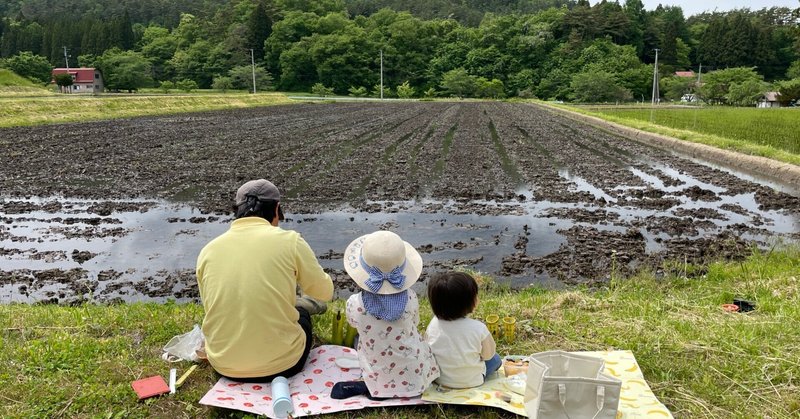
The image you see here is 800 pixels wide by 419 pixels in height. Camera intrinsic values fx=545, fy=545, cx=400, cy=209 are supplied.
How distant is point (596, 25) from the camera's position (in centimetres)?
8000

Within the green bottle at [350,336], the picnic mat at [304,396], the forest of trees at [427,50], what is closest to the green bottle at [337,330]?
the green bottle at [350,336]

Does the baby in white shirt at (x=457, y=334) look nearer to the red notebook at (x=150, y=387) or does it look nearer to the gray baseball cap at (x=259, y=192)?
the gray baseball cap at (x=259, y=192)

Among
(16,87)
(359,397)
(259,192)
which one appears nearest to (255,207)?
(259,192)

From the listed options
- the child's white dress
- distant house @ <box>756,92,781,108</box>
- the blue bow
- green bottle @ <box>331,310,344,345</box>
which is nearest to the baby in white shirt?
the child's white dress

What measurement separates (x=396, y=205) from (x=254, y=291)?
5.72 m

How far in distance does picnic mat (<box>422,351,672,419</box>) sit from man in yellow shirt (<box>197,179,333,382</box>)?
0.79 meters

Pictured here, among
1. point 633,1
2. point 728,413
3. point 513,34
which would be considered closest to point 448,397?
point 728,413

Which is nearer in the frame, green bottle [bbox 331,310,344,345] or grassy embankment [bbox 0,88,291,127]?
green bottle [bbox 331,310,344,345]

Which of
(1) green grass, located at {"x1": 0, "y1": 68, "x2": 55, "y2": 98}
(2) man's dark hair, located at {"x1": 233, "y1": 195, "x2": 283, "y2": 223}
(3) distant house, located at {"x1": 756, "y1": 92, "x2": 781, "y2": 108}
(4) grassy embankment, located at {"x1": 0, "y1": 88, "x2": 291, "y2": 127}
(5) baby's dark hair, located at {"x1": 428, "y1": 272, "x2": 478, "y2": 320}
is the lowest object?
(5) baby's dark hair, located at {"x1": 428, "y1": 272, "x2": 478, "y2": 320}

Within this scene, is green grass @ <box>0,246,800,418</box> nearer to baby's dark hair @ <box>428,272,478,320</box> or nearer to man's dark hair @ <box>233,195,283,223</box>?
baby's dark hair @ <box>428,272,478,320</box>

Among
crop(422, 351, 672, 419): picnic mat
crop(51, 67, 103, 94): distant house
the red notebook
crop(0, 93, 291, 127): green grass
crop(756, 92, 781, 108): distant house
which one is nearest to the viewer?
crop(422, 351, 672, 419): picnic mat

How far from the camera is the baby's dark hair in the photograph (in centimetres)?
265

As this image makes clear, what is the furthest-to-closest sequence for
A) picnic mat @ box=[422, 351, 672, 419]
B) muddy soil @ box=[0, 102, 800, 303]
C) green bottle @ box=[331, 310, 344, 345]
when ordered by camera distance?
muddy soil @ box=[0, 102, 800, 303] → green bottle @ box=[331, 310, 344, 345] → picnic mat @ box=[422, 351, 672, 419]

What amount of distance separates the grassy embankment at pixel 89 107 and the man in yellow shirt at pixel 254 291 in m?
22.7
